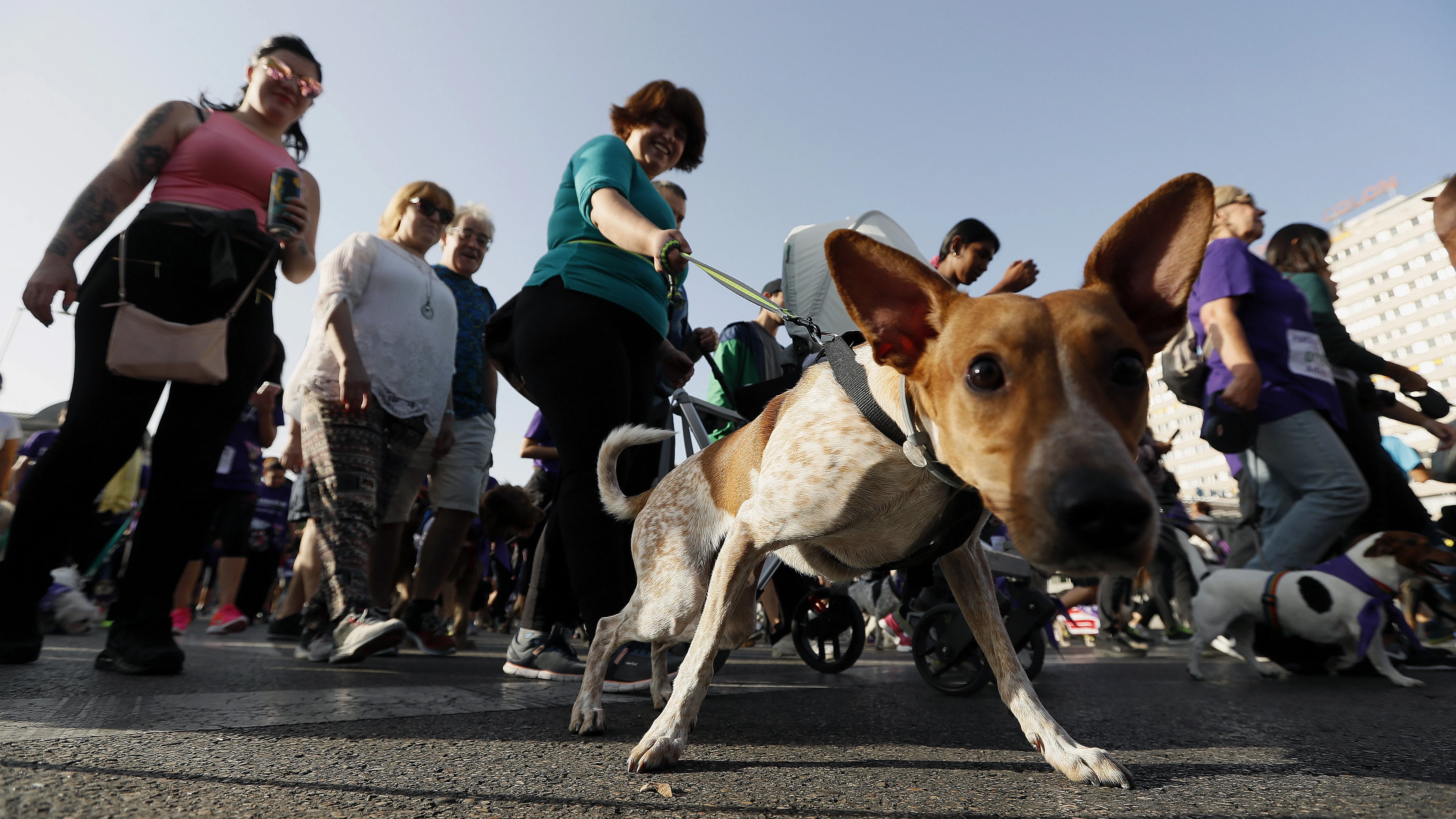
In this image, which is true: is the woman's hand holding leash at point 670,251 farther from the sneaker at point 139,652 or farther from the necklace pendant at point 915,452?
the sneaker at point 139,652

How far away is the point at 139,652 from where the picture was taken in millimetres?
2963

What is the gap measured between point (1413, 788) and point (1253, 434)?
3004 millimetres

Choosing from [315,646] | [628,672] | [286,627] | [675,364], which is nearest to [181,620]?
[286,627]

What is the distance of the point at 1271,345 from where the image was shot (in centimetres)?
420

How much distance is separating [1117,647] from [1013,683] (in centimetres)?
550

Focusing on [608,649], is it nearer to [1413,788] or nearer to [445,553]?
[1413,788]

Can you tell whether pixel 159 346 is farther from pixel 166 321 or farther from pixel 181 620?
pixel 181 620

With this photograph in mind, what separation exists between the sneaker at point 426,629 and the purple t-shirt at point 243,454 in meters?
2.85

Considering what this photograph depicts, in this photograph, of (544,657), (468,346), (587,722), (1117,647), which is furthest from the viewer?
(1117,647)

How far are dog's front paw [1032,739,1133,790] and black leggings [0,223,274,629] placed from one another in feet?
10.9

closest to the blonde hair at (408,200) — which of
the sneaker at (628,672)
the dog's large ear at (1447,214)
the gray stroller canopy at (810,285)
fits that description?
the gray stroller canopy at (810,285)

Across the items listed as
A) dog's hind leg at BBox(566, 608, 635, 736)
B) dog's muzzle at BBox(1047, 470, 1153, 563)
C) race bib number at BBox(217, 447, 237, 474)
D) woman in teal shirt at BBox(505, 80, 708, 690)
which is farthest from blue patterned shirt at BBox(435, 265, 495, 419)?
dog's muzzle at BBox(1047, 470, 1153, 563)

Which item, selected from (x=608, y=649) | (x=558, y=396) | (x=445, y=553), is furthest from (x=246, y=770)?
(x=445, y=553)

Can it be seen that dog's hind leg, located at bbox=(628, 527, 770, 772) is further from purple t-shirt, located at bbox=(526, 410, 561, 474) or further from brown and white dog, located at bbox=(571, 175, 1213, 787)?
purple t-shirt, located at bbox=(526, 410, 561, 474)
